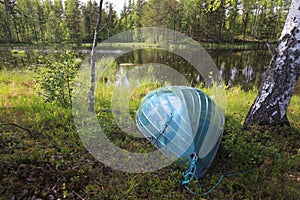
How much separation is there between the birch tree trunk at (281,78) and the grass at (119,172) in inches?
10.0

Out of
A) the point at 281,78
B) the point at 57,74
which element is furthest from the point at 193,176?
the point at 57,74

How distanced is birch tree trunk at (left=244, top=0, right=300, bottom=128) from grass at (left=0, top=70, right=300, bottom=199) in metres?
0.25

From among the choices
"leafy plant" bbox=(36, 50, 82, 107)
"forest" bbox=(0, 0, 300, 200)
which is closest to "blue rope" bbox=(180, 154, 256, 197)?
"forest" bbox=(0, 0, 300, 200)

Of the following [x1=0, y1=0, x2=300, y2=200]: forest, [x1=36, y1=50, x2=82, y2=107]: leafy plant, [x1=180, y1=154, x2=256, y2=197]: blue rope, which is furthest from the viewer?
[x1=36, y1=50, x2=82, y2=107]: leafy plant

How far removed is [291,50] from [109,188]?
3490mm

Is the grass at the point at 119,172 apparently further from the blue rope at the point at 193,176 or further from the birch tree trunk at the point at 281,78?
the birch tree trunk at the point at 281,78

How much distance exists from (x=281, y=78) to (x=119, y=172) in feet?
10.1

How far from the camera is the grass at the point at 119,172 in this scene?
90.1 inches

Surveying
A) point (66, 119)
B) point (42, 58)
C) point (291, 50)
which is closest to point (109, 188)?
point (66, 119)

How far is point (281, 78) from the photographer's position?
3.35m

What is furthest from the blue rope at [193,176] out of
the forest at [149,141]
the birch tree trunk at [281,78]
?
the birch tree trunk at [281,78]

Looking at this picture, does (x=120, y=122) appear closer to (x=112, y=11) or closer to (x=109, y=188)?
(x=109, y=188)

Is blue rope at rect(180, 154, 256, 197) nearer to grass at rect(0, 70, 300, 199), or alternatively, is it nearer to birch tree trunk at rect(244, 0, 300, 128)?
grass at rect(0, 70, 300, 199)

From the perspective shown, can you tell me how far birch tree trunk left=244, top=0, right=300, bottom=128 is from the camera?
3.19 m
